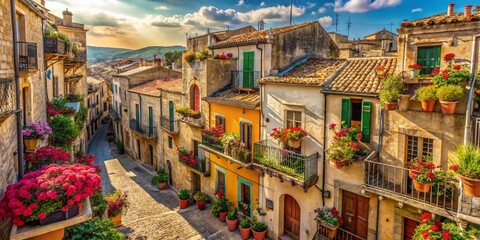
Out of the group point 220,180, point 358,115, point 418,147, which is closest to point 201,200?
point 220,180

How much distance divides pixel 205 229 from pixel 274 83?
368 inches

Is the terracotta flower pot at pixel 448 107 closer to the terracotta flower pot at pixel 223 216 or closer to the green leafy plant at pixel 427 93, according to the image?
the green leafy plant at pixel 427 93

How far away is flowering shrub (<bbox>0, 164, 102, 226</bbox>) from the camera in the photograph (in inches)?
243

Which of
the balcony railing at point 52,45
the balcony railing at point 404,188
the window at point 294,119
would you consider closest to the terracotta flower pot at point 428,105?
the balcony railing at point 404,188

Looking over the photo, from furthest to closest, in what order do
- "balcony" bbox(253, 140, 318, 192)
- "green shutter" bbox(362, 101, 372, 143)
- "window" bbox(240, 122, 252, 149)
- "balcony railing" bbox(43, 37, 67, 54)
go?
1. "window" bbox(240, 122, 252, 149)
2. "balcony railing" bbox(43, 37, 67, 54)
3. "balcony" bbox(253, 140, 318, 192)
4. "green shutter" bbox(362, 101, 372, 143)

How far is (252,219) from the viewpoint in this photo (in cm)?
1579

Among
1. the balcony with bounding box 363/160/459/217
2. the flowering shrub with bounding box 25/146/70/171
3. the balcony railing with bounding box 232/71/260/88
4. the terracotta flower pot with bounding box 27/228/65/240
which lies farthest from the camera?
the balcony railing with bounding box 232/71/260/88

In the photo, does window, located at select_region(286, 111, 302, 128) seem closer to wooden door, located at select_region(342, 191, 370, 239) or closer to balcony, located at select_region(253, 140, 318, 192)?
balcony, located at select_region(253, 140, 318, 192)

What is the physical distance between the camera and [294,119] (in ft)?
42.9

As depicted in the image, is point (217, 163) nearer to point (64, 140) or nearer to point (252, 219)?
point (252, 219)

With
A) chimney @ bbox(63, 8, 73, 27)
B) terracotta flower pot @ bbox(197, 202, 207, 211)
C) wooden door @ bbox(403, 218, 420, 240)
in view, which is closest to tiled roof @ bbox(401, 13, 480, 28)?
wooden door @ bbox(403, 218, 420, 240)

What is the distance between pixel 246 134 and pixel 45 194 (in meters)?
10.5

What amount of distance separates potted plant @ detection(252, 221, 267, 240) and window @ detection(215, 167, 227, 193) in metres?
3.75

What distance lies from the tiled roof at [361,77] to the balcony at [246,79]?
16.6 ft
